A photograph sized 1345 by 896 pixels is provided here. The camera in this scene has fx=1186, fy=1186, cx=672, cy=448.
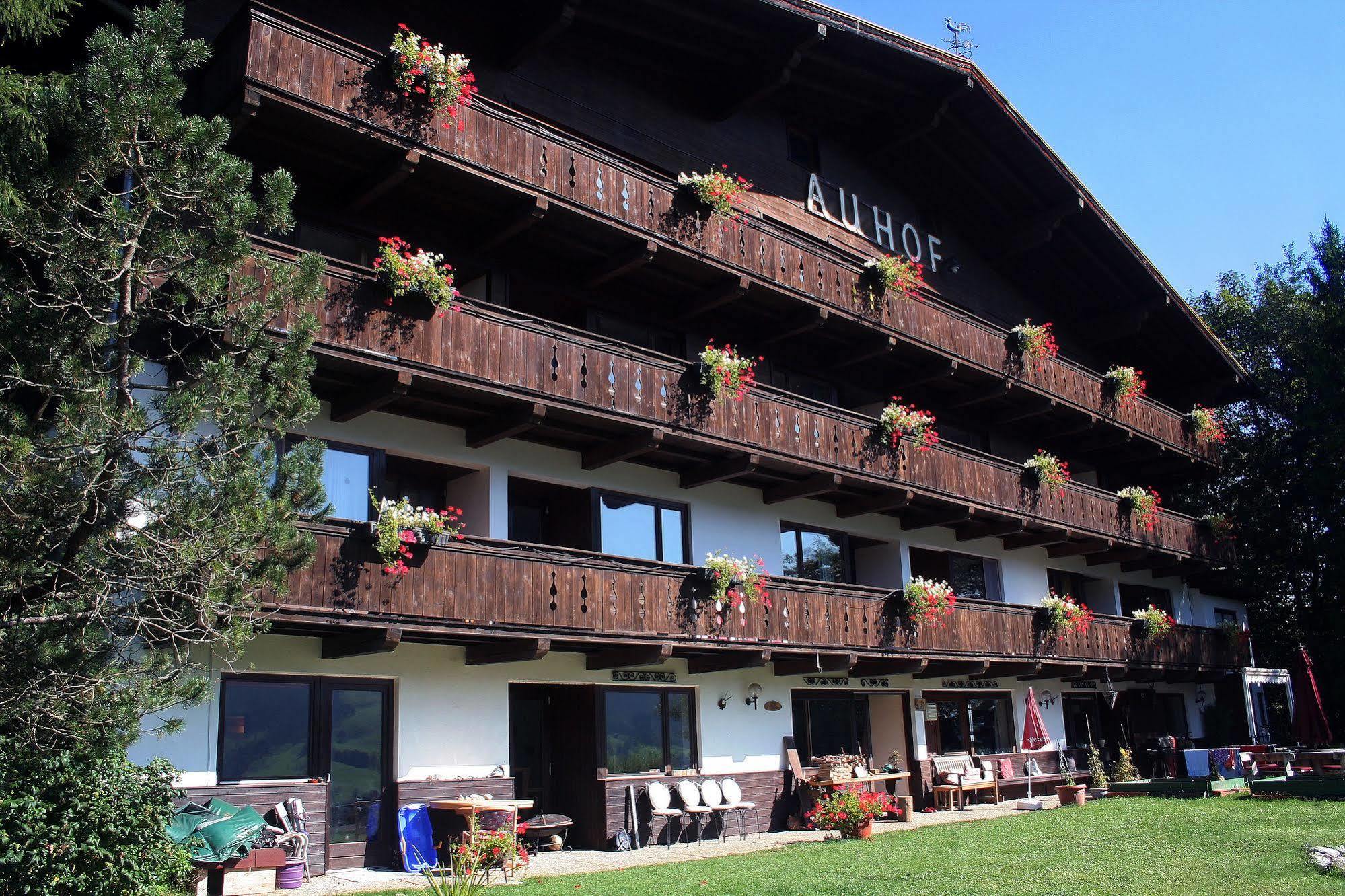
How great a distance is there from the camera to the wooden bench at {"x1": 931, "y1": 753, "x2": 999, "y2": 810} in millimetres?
24406

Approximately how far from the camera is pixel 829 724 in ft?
77.3

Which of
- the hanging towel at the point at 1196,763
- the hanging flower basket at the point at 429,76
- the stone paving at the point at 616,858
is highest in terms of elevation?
the hanging flower basket at the point at 429,76

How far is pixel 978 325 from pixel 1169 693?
581 inches

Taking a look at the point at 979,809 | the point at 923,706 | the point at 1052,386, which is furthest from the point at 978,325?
the point at 979,809

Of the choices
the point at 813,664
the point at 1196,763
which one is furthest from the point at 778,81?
the point at 1196,763

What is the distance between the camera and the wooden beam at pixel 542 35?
18828 millimetres

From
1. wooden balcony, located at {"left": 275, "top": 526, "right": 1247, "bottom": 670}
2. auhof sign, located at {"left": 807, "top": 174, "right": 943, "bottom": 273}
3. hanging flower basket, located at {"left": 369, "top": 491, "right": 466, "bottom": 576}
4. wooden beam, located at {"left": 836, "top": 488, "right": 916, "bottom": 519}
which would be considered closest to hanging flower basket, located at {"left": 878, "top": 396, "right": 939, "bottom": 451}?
wooden beam, located at {"left": 836, "top": 488, "right": 916, "bottom": 519}

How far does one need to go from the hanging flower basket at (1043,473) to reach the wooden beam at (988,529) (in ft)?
3.46

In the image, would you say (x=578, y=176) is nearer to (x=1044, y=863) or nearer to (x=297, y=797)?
(x=297, y=797)

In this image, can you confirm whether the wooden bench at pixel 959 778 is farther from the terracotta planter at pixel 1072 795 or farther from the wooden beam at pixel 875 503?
the wooden beam at pixel 875 503

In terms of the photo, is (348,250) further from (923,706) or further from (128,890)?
(923,706)

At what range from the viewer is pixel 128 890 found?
34.2 ft

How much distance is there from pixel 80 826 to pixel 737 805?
11761mm

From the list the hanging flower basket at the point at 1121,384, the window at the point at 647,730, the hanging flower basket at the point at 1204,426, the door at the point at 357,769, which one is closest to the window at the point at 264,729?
A: the door at the point at 357,769
